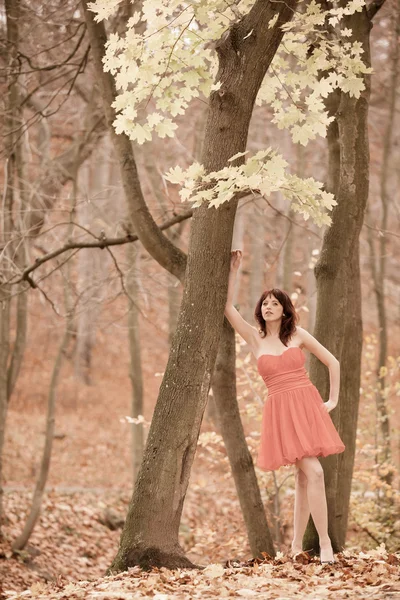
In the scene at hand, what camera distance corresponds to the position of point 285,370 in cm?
496

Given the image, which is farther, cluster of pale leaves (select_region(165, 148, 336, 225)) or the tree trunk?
the tree trunk

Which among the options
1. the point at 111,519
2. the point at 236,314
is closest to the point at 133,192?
the point at 236,314

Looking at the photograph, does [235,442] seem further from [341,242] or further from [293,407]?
[341,242]

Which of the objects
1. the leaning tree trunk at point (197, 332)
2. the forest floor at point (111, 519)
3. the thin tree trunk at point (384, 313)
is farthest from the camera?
the thin tree trunk at point (384, 313)

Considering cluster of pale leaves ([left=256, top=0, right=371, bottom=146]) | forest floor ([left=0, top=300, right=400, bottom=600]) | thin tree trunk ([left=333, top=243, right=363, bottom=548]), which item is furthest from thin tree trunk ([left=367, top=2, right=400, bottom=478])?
cluster of pale leaves ([left=256, top=0, right=371, bottom=146])

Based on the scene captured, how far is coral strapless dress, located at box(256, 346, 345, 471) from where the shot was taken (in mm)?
4793

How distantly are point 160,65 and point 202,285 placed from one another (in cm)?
171

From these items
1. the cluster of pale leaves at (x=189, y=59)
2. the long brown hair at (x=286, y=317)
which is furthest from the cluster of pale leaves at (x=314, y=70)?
the long brown hair at (x=286, y=317)

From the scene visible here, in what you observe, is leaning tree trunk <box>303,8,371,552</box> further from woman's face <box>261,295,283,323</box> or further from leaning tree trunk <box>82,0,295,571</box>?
leaning tree trunk <box>82,0,295,571</box>

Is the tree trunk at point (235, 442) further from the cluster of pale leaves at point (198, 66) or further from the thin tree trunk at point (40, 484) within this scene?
the thin tree trunk at point (40, 484)

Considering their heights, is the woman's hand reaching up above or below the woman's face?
above

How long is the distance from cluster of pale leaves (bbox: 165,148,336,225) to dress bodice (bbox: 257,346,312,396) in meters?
1.03

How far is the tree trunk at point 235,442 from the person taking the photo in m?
5.98

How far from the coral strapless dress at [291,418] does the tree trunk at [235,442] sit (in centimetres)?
97
